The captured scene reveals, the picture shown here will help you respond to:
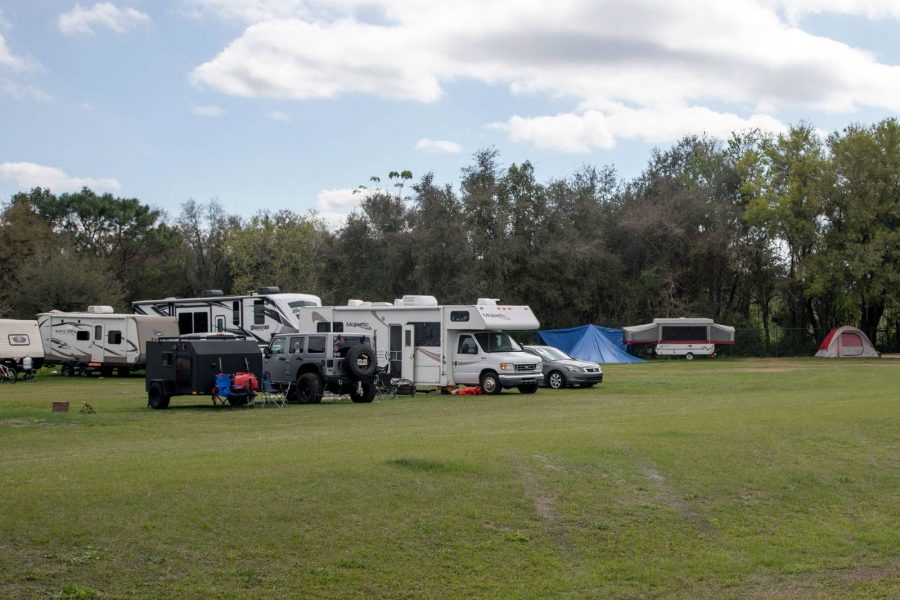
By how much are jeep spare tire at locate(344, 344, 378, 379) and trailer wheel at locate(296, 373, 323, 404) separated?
0.85 meters

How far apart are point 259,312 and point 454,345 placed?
11134 mm

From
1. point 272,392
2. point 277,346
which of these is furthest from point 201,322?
point 272,392

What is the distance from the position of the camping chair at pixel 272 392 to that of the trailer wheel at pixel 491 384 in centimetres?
579

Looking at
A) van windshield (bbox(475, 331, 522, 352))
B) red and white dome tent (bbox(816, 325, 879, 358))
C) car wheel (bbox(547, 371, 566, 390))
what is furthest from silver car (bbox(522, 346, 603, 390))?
red and white dome tent (bbox(816, 325, 879, 358))

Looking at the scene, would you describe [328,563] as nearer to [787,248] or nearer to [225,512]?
[225,512]

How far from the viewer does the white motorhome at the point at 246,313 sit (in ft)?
119

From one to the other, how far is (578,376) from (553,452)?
16870 millimetres

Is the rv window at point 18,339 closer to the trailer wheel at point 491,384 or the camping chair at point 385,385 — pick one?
the camping chair at point 385,385

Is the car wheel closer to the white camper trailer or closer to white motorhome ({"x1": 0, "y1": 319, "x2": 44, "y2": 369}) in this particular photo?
the white camper trailer

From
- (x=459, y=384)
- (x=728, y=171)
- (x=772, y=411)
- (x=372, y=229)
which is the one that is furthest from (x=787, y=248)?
(x=772, y=411)

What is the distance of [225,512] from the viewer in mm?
10125

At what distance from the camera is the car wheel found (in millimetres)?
30531

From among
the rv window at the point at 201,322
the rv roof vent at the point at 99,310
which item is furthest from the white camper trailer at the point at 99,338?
the rv window at the point at 201,322

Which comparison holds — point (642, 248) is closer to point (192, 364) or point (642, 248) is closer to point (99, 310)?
point (99, 310)
